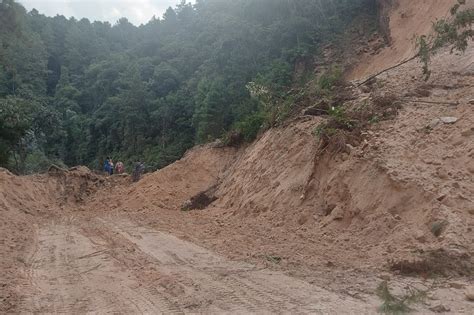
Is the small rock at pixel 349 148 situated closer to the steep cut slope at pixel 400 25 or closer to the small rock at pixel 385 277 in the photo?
the small rock at pixel 385 277

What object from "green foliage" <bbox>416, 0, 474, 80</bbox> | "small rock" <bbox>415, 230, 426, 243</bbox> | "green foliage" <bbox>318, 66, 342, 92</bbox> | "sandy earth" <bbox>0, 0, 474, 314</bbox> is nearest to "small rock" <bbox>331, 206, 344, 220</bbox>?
"sandy earth" <bbox>0, 0, 474, 314</bbox>

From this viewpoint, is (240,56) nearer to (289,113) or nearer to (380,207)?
(289,113)

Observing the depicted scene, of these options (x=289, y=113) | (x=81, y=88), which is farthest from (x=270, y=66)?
(x=81, y=88)

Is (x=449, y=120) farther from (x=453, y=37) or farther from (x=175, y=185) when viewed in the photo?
(x=175, y=185)

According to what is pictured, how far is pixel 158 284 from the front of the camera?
5941 mm

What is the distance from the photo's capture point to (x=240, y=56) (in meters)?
31.1

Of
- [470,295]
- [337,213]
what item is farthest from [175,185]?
[470,295]

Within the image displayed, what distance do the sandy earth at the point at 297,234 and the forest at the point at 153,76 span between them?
3.66 m

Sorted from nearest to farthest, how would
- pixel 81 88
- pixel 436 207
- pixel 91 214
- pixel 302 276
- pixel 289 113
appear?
1. pixel 302 276
2. pixel 436 207
3. pixel 289 113
4. pixel 91 214
5. pixel 81 88

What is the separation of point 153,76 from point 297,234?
127 feet

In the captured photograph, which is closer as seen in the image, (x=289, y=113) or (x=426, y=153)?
(x=426, y=153)

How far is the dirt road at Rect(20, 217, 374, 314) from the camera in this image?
199 inches

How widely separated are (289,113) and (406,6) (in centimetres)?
1231

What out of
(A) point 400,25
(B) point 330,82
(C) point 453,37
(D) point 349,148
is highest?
(A) point 400,25
